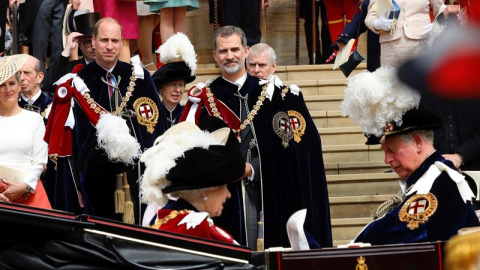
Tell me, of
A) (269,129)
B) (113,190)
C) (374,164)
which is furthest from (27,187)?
(374,164)

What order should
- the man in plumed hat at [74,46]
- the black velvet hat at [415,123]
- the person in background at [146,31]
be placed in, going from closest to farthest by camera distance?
the black velvet hat at [415,123] → the man in plumed hat at [74,46] → the person in background at [146,31]

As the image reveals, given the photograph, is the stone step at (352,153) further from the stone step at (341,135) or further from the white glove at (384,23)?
the white glove at (384,23)

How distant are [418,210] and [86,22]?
21.6 ft

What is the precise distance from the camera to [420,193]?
570cm

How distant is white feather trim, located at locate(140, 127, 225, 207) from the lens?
507cm

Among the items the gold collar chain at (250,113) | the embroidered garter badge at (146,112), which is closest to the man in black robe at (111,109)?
the embroidered garter badge at (146,112)

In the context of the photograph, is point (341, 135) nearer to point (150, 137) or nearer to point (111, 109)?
point (150, 137)

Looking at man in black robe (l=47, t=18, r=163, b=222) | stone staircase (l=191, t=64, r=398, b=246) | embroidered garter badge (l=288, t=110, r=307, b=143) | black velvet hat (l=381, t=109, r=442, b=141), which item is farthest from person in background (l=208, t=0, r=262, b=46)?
black velvet hat (l=381, t=109, r=442, b=141)

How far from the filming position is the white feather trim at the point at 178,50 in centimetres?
1013

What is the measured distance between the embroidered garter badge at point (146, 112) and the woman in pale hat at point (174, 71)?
56cm

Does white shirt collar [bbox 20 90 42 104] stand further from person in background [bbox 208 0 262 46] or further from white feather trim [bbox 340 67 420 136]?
white feather trim [bbox 340 67 420 136]

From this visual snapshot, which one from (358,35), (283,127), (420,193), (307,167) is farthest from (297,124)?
(420,193)

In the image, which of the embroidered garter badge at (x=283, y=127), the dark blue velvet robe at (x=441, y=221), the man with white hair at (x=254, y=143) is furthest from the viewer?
Result: the embroidered garter badge at (x=283, y=127)

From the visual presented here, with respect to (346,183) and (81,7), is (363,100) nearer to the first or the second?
(346,183)
